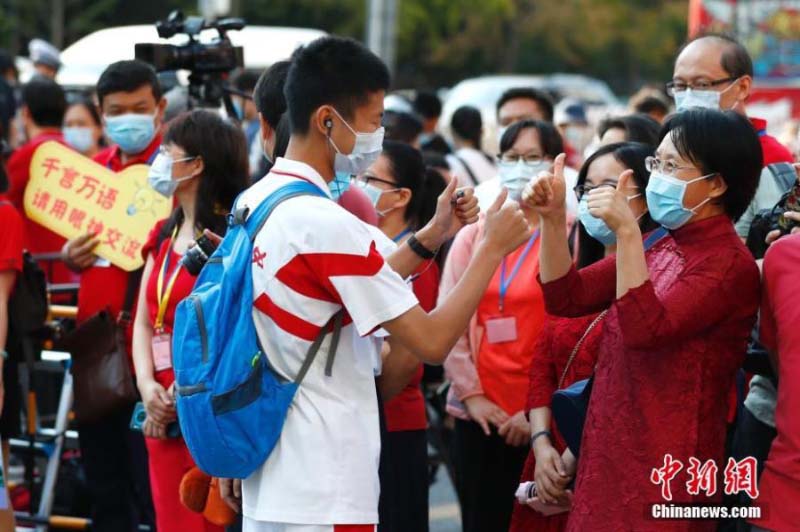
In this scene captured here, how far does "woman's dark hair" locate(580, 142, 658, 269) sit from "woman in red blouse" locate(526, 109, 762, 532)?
0.63 m

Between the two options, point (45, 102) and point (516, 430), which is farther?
point (45, 102)

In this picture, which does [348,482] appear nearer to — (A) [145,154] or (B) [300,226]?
(B) [300,226]

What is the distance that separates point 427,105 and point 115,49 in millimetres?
3229

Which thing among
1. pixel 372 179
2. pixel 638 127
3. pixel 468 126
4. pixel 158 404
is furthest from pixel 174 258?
pixel 468 126

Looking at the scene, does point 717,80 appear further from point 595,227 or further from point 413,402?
point 413,402

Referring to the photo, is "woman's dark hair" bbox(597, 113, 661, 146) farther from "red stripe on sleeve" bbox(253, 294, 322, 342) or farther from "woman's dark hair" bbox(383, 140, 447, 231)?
"red stripe on sleeve" bbox(253, 294, 322, 342)

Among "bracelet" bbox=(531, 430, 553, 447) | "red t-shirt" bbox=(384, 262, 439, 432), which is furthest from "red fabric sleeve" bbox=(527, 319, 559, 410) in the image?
"red t-shirt" bbox=(384, 262, 439, 432)

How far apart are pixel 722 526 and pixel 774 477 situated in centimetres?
45

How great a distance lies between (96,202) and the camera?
599 centimetres

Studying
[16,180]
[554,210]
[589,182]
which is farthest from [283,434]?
[16,180]

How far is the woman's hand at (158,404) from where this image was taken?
15.8 feet

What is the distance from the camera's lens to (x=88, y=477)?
5855mm

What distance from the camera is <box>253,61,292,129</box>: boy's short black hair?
13.9ft

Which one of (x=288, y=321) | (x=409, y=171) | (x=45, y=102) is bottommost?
(x=45, y=102)
